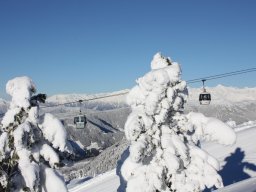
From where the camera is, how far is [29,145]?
17.5 m

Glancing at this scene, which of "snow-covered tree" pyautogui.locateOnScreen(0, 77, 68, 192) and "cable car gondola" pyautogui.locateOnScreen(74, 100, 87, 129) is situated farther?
"cable car gondola" pyautogui.locateOnScreen(74, 100, 87, 129)

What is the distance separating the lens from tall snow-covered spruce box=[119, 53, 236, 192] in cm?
2006

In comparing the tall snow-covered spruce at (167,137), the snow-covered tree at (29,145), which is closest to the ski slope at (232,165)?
the tall snow-covered spruce at (167,137)

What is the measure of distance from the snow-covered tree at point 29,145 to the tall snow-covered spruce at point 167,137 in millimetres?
3828

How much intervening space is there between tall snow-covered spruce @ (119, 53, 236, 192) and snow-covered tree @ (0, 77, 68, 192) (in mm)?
3828

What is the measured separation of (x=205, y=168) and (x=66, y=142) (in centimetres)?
676

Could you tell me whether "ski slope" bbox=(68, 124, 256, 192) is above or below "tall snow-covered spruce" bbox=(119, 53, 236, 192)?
below

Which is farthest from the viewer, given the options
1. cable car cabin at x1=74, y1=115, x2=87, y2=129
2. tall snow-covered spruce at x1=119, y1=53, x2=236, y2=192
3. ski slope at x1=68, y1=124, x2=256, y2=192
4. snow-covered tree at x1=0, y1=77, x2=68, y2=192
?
ski slope at x1=68, y1=124, x2=256, y2=192

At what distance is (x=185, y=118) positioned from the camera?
21094mm

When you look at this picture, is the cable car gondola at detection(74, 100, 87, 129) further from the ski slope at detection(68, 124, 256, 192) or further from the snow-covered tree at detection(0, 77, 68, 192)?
the snow-covered tree at detection(0, 77, 68, 192)

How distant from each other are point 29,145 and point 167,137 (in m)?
6.42

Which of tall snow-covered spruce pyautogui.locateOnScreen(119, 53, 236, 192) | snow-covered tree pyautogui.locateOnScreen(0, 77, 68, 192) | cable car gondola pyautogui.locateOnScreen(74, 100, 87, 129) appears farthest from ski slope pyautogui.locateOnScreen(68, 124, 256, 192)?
snow-covered tree pyautogui.locateOnScreen(0, 77, 68, 192)

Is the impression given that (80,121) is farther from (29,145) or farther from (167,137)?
(29,145)

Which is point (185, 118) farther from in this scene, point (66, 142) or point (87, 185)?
point (87, 185)
